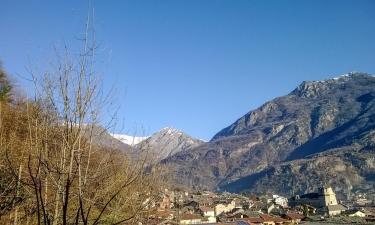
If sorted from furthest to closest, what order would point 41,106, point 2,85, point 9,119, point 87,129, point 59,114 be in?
point 2,85 < point 9,119 < point 41,106 < point 59,114 < point 87,129

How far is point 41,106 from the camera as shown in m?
6.38

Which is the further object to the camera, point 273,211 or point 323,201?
point 323,201

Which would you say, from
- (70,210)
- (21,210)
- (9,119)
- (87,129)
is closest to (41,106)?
(87,129)

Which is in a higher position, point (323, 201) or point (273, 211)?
point (323, 201)

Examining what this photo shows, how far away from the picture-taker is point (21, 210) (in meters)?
12.9

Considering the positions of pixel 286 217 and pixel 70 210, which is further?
pixel 286 217

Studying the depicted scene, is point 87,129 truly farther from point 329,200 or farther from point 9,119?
point 329,200

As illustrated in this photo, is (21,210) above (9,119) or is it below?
below

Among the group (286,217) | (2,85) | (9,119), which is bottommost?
(286,217)

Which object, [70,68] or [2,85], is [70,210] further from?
[2,85]

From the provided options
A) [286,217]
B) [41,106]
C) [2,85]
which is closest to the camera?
[41,106]

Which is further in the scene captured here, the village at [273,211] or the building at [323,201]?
the building at [323,201]

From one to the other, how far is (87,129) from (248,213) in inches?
2892

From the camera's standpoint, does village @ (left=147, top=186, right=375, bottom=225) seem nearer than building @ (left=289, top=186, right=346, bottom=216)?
Yes
